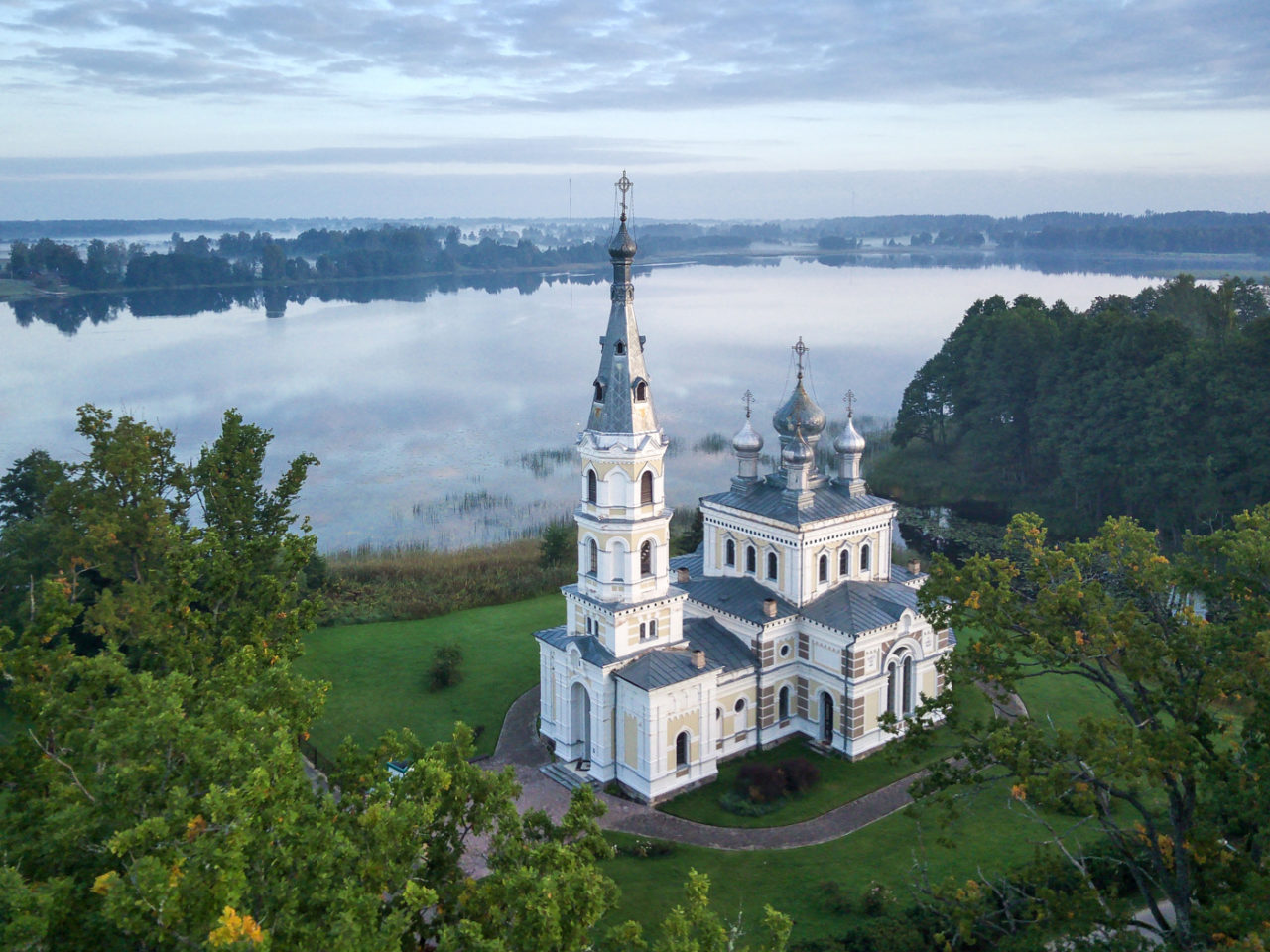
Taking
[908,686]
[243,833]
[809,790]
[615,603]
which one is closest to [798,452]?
[615,603]

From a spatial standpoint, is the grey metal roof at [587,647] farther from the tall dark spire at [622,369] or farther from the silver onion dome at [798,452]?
the silver onion dome at [798,452]

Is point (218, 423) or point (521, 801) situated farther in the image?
point (218, 423)

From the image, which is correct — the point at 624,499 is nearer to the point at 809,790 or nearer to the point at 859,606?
the point at 859,606

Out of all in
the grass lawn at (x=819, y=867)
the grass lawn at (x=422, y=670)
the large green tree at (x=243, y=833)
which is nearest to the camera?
the large green tree at (x=243, y=833)

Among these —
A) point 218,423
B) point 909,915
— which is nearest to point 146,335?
point 218,423

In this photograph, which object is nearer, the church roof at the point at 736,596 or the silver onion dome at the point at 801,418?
the church roof at the point at 736,596

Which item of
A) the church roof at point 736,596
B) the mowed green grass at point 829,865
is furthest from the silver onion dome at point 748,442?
the mowed green grass at point 829,865

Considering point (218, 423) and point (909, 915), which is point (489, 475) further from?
point (909, 915)
